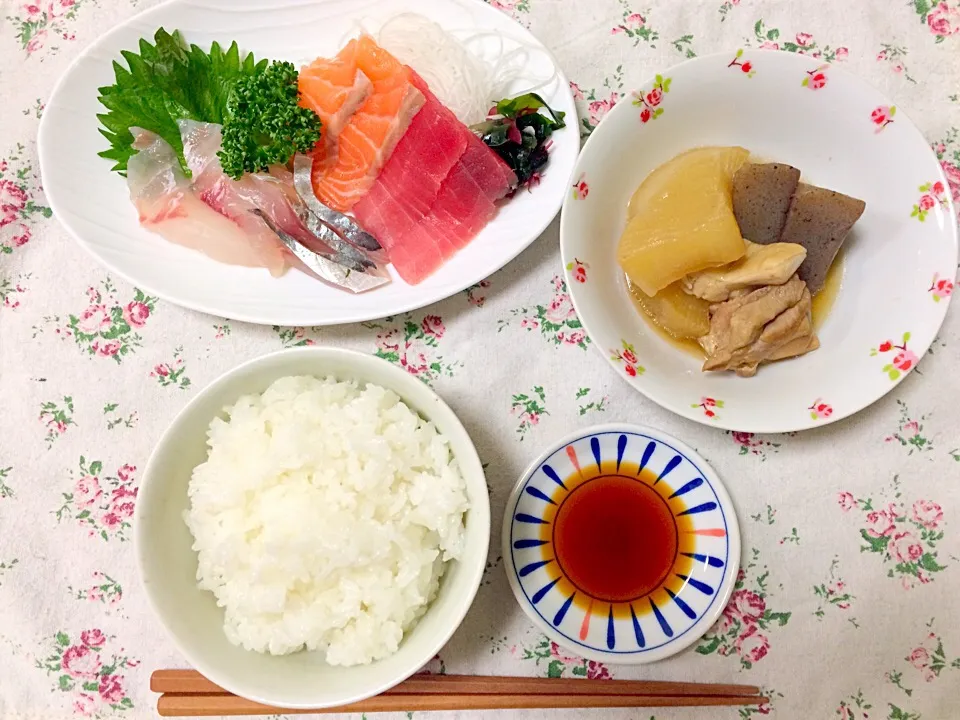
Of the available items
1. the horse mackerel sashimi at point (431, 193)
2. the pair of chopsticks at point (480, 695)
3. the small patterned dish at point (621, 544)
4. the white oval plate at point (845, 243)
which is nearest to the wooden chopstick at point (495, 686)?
the pair of chopsticks at point (480, 695)

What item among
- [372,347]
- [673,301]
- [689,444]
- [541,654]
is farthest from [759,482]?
[372,347]

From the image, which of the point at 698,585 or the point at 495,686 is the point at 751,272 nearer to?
the point at 698,585

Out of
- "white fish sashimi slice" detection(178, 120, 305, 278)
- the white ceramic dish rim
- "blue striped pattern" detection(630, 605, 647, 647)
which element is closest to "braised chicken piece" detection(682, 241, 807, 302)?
the white ceramic dish rim

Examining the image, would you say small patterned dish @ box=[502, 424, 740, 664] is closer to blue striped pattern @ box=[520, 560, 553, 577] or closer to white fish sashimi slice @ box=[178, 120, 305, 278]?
blue striped pattern @ box=[520, 560, 553, 577]

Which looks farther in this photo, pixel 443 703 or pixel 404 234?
pixel 404 234

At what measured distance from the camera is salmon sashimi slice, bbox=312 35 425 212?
220cm

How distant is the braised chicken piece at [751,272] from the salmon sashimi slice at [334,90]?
1.22 metres

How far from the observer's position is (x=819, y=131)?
7.32 ft

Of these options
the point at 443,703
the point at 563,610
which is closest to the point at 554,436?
the point at 563,610

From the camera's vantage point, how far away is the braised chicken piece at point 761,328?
6.86ft

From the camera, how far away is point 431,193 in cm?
227

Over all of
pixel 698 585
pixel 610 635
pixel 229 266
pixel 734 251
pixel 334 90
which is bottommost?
pixel 610 635

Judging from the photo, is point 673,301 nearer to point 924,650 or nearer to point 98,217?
point 924,650

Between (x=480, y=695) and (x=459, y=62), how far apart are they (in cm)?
208
